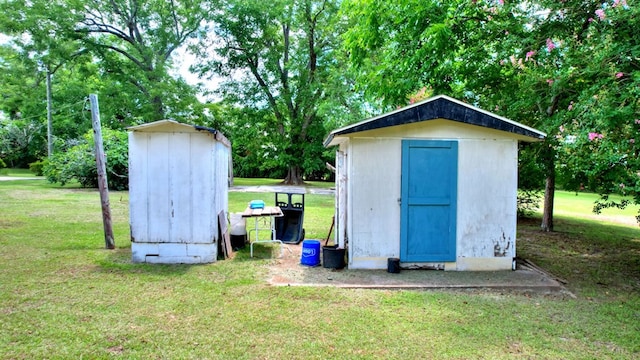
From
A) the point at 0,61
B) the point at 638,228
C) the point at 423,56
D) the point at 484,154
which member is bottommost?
the point at 638,228

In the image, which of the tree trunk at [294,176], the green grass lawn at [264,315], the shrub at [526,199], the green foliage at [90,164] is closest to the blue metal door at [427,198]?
the green grass lawn at [264,315]

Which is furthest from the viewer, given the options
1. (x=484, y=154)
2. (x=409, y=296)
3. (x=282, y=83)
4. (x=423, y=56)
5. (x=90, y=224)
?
(x=282, y=83)

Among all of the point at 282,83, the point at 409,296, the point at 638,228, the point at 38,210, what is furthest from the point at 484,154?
the point at 282,83

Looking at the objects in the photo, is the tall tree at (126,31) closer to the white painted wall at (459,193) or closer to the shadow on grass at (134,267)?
the shadow on grass at (134,267)

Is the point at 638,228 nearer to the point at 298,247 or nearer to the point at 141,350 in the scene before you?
the point at 298,247

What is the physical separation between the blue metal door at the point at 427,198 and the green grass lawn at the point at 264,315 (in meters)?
0.97

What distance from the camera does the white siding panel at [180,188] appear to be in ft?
17.6

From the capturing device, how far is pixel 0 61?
2669cm

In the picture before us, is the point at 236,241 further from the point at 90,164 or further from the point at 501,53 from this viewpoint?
the point at 90,164

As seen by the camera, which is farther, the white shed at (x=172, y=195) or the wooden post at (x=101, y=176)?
the wooden post at (x=101, y=176)

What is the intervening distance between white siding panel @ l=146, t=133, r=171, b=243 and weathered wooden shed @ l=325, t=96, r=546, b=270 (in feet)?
8.67

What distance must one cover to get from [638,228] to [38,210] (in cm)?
1635

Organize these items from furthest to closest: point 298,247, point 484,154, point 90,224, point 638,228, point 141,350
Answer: point 638,228 → point 90,224 → point 298,247 → point 484,154 → point 141,350

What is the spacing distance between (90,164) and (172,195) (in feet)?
41.9
